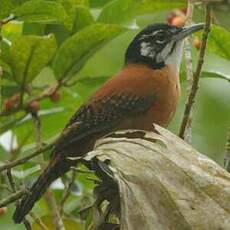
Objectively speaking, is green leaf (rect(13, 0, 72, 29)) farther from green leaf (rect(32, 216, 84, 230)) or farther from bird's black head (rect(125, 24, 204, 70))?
bird's black head (rect(125, 24, 204, 70))

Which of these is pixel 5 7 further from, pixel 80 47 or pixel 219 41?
pixel 219 41

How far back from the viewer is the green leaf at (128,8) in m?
3.59

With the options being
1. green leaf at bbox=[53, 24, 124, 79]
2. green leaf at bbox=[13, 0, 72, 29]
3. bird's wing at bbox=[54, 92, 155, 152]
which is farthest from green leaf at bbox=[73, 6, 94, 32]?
bird's wing at bbox=[54, 92, 155, 152]

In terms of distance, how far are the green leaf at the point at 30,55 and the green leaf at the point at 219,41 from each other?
0.65 meters

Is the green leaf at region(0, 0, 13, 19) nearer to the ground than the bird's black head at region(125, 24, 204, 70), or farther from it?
farther from it

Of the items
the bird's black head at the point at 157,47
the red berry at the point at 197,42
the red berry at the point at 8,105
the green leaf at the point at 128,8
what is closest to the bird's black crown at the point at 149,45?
the bird's black head at the point at 157,47

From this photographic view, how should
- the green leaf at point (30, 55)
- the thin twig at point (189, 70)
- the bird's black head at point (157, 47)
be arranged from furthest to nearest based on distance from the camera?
the bird's black head at point (157, 47)
the green leaf at point (30, 55)
the thin twig at point (189, 70)

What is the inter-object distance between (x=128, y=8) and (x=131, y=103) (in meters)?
0.73

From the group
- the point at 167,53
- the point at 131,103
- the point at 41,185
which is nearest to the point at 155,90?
the point at 131,103

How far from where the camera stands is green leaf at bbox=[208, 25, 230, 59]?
3.54m

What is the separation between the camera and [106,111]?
4.23m

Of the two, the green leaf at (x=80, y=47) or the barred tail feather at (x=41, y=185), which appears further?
the green leaf at (x=80, y=47)

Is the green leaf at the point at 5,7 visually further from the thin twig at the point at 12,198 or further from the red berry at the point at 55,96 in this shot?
the thin twig at the point at 12,198

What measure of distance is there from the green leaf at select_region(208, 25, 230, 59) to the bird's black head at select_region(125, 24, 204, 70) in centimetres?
94
